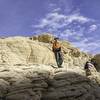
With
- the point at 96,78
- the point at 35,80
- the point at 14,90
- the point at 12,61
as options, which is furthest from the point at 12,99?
the point at 12,61

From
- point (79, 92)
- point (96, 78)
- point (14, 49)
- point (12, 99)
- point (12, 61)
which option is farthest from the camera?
point (14, 49)

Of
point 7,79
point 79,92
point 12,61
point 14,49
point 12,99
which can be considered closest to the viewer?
point 12,99

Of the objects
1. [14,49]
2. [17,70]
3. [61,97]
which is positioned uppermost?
[14,49]

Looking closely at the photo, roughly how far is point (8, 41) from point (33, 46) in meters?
2.96

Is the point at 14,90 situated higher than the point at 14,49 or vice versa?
the point at 14,49

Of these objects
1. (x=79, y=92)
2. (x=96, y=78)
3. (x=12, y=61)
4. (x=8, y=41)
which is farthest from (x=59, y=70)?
(x=8, y=41)

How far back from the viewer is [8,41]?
3331 centimetres

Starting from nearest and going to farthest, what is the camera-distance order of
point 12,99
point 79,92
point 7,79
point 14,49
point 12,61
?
point 12,99 → point 7,79 → point 79,92 → point 12,61 → point 14,49

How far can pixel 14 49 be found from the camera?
32969 mm

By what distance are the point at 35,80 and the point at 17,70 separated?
54.4 inches

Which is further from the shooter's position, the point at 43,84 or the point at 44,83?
the point at 44,83

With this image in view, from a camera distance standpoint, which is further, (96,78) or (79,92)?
(96,78)

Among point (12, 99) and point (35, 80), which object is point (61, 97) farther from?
point (12, 99)

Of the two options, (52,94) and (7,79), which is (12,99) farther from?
(52,94)
